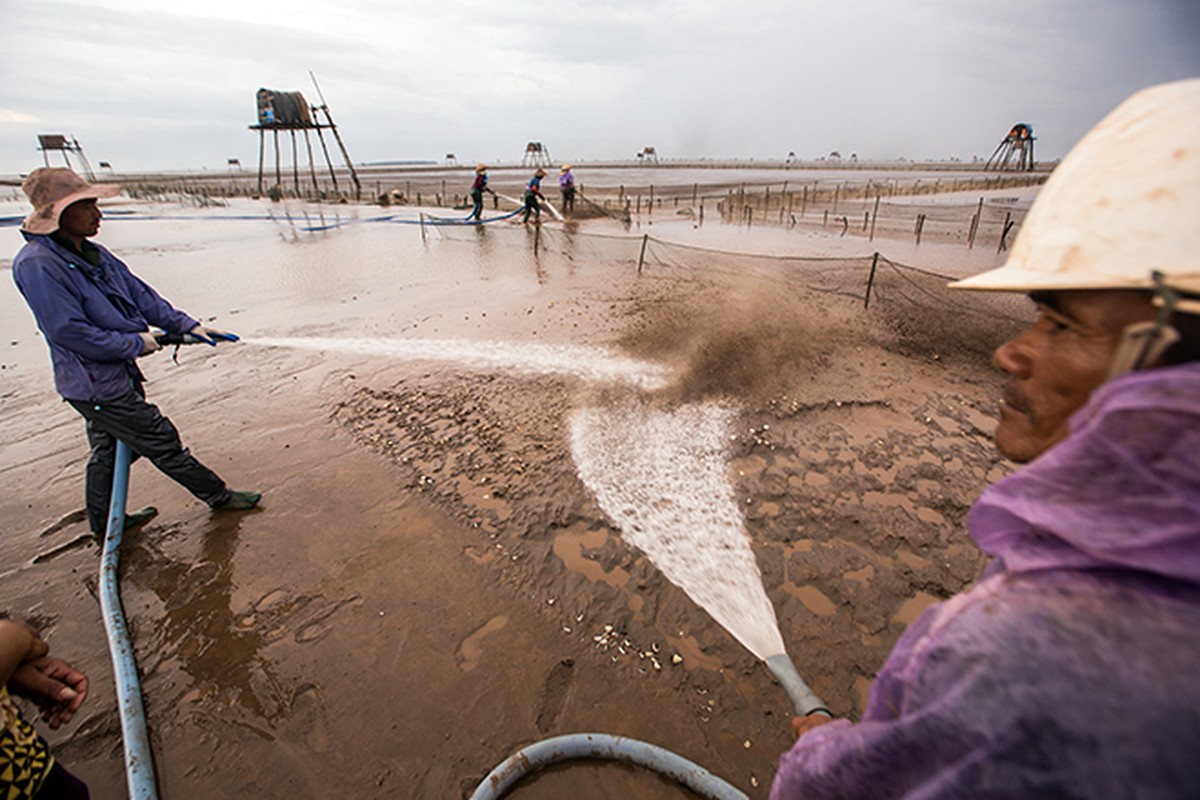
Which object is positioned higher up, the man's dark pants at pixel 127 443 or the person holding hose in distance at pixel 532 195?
the person holding hose in distance at pixel 532 195

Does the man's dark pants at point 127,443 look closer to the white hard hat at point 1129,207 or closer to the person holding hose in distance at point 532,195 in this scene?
the white hard hat at point 1129,207

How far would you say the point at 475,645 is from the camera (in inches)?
124

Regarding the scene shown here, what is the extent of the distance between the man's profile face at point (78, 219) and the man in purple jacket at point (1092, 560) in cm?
491

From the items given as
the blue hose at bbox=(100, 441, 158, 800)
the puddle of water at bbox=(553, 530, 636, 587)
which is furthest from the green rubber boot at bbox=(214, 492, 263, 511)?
the puddle of water at bbox=(553, 530, 636, 587)

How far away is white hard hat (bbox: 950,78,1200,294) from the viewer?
0.77m

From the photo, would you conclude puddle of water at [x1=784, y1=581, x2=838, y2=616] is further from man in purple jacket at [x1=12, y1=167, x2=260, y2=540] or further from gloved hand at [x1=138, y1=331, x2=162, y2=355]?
gloved hand at [x1=138, y1=331, x2=162, y2=355]

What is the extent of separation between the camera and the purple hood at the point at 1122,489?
0.64 m

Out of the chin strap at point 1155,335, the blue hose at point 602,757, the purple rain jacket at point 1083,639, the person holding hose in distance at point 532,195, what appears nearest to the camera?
the purple rain jacket at point 1083,639

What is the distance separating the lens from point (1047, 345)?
1041 millimetres

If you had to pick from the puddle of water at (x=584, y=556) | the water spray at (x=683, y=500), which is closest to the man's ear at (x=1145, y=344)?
the water spray at (x=683, y=500)

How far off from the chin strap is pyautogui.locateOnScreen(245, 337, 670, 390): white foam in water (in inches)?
217

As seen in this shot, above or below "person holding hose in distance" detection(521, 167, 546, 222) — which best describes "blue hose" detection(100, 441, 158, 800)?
below

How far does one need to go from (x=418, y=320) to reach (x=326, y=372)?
254 centimetres

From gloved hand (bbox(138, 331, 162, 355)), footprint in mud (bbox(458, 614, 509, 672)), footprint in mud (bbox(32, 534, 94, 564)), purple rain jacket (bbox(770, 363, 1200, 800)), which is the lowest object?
footprint in mud (bbox(458, 614, 509, 672))
